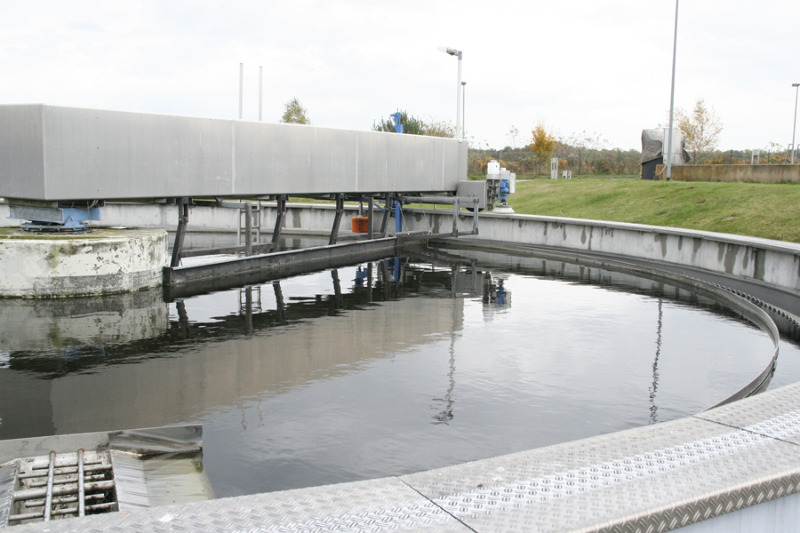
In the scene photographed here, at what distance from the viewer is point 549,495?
298cm

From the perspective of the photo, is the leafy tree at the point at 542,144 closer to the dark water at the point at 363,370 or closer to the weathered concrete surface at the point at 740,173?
the weathered concrete surface at the point at 740,173

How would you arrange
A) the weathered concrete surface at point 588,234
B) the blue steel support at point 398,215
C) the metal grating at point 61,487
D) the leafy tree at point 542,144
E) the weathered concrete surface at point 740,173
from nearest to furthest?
the metal grating at point 61,487 < the weathered concrete surface at point 588,234 < the blue steel support at point 398,215 < the weathered concrete surface at point 740,173 < the leafy tree at point 542,144

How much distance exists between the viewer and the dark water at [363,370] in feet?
17.7

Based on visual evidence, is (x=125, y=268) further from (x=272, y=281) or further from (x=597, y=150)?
(x=597, y=150)

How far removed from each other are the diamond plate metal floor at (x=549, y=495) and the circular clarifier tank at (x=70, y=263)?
8454 millimetres

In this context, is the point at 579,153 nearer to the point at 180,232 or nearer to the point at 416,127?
the point at 416,127

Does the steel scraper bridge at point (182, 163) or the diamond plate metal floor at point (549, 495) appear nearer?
the diamond plate metal floor at point (549, 495)

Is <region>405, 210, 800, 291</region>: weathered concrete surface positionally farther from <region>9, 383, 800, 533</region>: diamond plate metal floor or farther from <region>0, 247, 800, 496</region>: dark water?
<region>9, 383, 800, 533</region>: diamond plate metal floor

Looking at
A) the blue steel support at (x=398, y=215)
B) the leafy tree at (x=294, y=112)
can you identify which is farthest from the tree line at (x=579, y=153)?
the blue steel support at (x=398, y=215)

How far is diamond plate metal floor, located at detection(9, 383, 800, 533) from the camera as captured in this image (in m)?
2.69

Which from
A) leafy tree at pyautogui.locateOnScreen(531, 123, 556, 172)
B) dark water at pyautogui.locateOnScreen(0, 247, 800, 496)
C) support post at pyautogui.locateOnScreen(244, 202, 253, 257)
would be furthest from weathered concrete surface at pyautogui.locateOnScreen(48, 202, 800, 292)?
leafy tree at pyautogui.locateOnScreen(531, 123, 556, 172)

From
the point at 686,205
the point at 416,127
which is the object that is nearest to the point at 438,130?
the point at 416,127

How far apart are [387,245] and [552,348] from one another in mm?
10028

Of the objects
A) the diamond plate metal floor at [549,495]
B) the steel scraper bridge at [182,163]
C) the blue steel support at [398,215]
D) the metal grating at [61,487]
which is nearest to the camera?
the diamond plate metal floor at [549,495]
